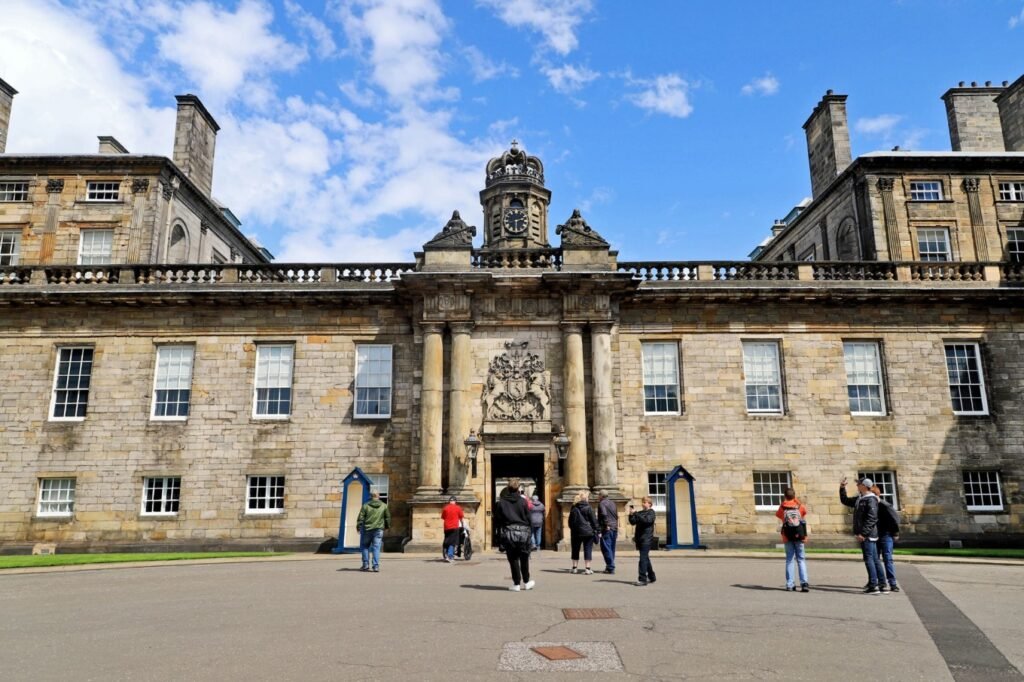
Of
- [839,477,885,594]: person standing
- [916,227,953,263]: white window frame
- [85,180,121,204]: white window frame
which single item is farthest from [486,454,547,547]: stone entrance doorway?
[85,180,121,204]: white window frame

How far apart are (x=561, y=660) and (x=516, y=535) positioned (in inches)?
188

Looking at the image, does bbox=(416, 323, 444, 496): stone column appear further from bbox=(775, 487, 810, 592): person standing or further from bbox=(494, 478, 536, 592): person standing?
bbox=(775, 487, 810, 592): person standing

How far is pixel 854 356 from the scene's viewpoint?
23.5 m

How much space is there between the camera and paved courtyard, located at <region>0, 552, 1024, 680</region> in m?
6.61

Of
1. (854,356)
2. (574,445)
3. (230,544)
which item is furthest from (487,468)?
(854,356)

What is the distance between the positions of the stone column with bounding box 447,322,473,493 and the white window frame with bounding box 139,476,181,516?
28.7 ft

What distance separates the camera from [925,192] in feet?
96.1

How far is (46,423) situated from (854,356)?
26.4 metres

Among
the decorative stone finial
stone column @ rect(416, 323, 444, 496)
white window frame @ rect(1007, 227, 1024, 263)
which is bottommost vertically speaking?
stone column @ rect(416, 323, 444, 496)

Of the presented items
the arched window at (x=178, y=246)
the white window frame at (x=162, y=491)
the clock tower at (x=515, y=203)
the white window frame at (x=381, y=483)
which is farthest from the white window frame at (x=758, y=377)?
the arched window at (x=178, y=246)

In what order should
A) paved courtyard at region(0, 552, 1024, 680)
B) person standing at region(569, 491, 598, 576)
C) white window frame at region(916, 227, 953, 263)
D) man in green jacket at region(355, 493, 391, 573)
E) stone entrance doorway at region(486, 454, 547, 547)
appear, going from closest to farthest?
paved courtyard at region(0, 552, 1024, 680) → person standing at region(569, 491, 598, 576) → man in green jacket at region(355, 493, 391, 573) → stone entrance doorway at region(486, 454, 547, 547) → white window frame at region(916, 227, 953, 263)

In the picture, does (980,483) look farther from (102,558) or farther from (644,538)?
(102,558)

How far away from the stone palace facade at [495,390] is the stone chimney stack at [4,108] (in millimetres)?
9480

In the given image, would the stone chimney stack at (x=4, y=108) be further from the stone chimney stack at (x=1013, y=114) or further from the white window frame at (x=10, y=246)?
the stone chimney stack at (x=1013, y=114)
